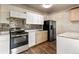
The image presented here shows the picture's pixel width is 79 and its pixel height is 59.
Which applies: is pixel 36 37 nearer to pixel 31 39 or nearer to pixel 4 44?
pixel 31 39

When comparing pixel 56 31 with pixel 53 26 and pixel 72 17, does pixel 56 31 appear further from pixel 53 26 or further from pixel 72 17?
pixel 72 17

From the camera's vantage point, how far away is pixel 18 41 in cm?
323

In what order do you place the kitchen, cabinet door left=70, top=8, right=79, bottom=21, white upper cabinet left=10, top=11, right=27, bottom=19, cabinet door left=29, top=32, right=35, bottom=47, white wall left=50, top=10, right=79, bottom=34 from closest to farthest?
the kitchen, white upper cabinet left=10, top=11, right=27, bottom=19, cabinet door left=70, top=8, right=79, bottom=21, cabinet door left=29, top=32, right=35, bottom=47, white wall left=50, top=10, right=79, bottom=34

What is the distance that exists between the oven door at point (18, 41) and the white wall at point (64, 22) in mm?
2500

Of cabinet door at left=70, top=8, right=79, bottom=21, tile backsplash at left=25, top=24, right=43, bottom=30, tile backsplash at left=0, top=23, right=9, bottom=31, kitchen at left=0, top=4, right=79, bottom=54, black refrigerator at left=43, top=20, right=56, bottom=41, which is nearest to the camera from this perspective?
kitchen at left=0, top=4, right=79, bottom=54

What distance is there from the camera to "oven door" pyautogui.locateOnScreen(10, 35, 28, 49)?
299 cm

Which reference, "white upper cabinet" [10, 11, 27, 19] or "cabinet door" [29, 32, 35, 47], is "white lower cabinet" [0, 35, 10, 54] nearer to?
"white upper cabinet" [10, 11, 27, 19]

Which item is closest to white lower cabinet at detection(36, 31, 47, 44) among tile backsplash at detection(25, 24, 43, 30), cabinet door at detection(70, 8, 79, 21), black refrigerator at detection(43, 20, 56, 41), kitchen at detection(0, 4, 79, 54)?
kitchen at detection(0, 4, 79, 54)

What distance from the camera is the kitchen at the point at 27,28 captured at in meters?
2.92

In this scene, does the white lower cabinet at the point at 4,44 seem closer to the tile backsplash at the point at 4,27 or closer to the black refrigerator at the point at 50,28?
the tile backsplash at the point at 4,27

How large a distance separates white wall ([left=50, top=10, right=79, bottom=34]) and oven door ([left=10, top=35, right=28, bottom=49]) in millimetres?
2500

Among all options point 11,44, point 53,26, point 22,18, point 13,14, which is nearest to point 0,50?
point 11,44
